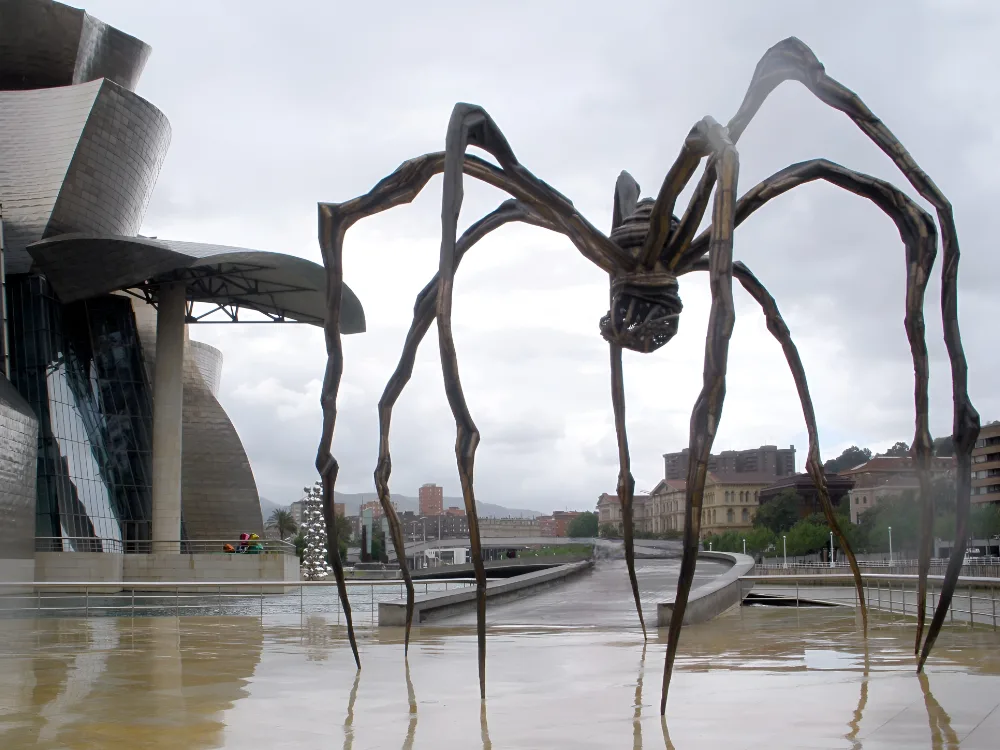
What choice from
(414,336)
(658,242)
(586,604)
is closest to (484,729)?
(414,336)

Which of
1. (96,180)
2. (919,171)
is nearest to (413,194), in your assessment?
(919,171)

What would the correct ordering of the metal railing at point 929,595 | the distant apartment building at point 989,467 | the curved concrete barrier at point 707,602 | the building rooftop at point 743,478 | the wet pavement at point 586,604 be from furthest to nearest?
the building rooftop at point 743,478 < the distant apartment building at point 989,467 < the wet pavement at point 586,604 < the curved concrete barrier at point 707,602 < the metal railing at point 929,595

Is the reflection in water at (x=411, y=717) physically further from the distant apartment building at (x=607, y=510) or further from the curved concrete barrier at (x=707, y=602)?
the distant apartment building at (x=607, y=510)

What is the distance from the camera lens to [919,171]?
5.29 metres

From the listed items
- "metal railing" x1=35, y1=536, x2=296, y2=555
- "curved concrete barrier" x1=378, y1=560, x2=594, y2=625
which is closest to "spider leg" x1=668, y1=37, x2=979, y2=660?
"curved concrete barrier" x1=378, y1=560, x2=594, y2=625

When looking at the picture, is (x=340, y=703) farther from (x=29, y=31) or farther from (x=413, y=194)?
(x=29, y=31)

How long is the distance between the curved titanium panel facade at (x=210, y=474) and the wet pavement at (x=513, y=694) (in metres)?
33.2

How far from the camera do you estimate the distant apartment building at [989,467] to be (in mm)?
77500

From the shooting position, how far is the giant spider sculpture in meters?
4.57

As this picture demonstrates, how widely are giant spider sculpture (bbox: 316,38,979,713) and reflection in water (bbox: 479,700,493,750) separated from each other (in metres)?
0.15

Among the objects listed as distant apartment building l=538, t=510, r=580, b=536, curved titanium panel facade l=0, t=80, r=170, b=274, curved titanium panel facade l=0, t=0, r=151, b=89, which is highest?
curved titanium panel facade l=0, t=0, r=151, b=89

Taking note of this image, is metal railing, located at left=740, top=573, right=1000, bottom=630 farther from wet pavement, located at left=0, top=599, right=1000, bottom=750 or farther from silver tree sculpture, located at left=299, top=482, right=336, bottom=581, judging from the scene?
silver tree sculpture, located at left=299, top=482, right=336, bottom=581

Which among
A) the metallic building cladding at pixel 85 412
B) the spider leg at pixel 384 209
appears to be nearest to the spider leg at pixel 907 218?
the spider leg at pixel 384 209

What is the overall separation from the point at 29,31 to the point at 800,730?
3869cm
